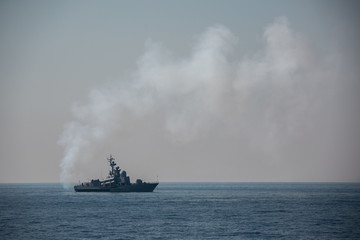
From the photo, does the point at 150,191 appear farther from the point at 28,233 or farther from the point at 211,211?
the point at 28,233

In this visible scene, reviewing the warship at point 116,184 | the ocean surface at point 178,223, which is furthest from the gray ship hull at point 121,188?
the ocean surface at point 178,223

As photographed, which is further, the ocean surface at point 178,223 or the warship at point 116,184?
the warship at point 116,184

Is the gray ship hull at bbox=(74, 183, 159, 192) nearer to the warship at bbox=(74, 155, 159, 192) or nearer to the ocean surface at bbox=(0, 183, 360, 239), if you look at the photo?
the warship at bbox=(74, 155, 159, 192)

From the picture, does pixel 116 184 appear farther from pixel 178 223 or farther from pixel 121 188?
pixel 178 223

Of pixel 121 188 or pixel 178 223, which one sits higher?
pixel 121 188

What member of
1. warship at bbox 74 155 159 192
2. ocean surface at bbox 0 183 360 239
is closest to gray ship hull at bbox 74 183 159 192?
warship at bbox 74 155 159 192

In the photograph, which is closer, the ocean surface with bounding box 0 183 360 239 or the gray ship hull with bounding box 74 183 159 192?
the ocean surface with bounding box 0 183 360 239

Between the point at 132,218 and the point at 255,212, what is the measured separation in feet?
Answer: 92.1

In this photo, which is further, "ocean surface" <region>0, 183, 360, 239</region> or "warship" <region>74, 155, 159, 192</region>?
"warship" <region>74, 155, 159, 192</region>

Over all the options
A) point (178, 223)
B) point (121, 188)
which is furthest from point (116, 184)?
point (178, 223)

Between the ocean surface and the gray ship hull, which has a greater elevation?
the gray ship hull

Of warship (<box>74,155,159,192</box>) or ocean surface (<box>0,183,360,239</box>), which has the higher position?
warship (<box>74,155,159,192</box>)

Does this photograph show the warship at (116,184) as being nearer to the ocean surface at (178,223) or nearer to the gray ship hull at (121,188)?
the gray ship hull at (121,188)

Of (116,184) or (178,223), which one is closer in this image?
(178,223)
